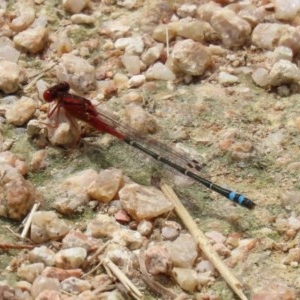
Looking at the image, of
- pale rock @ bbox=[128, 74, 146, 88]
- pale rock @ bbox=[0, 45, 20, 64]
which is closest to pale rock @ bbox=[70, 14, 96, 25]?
pale rock @ bbox=[0, 45, 20, 64]

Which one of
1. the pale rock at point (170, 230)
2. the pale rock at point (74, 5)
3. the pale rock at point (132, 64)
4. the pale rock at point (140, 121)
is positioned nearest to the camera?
the pale rock at point (170, 230)

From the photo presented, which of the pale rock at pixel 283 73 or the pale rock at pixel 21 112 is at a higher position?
the pale rock at pixel 283 73

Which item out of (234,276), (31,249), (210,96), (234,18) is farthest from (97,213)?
(234,18)

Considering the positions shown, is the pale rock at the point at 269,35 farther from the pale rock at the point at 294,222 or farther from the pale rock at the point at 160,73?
the pale rock at the point at 294,222

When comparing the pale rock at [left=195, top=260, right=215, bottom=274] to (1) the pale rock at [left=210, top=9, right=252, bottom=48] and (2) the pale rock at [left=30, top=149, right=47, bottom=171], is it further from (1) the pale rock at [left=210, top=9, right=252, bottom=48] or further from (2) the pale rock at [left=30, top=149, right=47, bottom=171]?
(1) the pale rock at [left=210, top=9, right=252, bottom=48]

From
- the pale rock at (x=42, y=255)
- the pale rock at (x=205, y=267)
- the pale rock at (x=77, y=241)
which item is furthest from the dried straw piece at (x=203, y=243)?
the pale rock at (x=42, y=255)

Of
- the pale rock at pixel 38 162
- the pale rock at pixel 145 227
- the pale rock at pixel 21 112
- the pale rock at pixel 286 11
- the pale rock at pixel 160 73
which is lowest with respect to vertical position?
the pale rock at pixel 145 227
